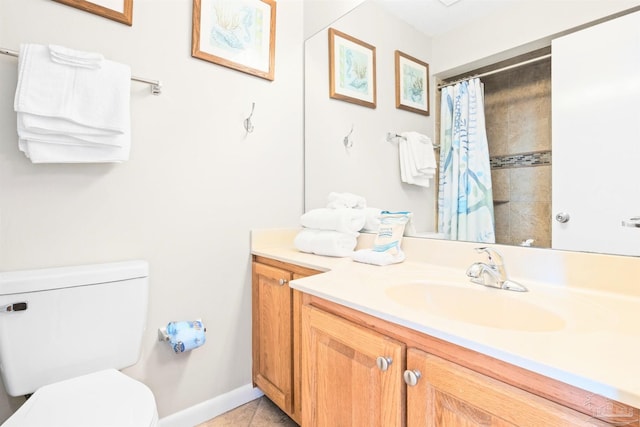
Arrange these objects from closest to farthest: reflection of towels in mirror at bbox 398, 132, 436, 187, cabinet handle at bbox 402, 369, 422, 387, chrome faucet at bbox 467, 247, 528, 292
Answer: cabinet handle at bbox 402, 369, 422, 387 < chrome faucet at bbox 467, 247, 528, 292 < reflection of towels in mirror at bbox 398, 132, 436, 187

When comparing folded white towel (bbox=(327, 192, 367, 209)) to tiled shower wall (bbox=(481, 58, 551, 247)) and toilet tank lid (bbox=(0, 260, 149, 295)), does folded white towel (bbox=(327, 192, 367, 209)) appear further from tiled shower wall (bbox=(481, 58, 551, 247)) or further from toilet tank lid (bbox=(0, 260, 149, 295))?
toilet tank lid (bbox=(0, 260, 149, 295))

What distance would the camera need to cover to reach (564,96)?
945 millimetres

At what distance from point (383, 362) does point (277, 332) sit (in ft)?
2.57


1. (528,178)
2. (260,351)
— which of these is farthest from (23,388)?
(528,178)

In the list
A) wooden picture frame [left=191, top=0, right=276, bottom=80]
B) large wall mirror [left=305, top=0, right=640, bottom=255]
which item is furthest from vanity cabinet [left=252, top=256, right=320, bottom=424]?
wooden picture frame [left=191, top=0, right=276, bottom=80]

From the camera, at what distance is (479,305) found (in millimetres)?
929

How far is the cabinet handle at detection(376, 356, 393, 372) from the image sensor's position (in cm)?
74

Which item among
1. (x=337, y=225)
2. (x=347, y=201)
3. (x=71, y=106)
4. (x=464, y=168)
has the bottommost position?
(x=337, y=225)

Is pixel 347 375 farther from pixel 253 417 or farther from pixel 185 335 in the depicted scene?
pixel 253 417

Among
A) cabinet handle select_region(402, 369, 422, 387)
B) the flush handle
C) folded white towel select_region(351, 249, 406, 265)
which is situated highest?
folded white towel select_region(351, 249, 406, 265)

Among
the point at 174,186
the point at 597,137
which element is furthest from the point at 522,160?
the point at 174,186

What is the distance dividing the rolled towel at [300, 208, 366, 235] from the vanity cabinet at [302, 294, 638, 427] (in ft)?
1.64

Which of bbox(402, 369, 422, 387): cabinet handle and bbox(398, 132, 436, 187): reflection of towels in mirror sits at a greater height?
bbox(398, 132, 436, 187): reflection of towels in mirror

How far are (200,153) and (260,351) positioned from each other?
1.00m
